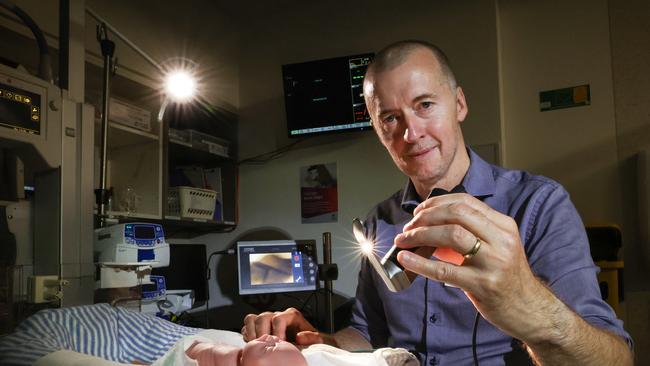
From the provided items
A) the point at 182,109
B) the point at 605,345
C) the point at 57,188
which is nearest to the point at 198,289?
the point at 182,109

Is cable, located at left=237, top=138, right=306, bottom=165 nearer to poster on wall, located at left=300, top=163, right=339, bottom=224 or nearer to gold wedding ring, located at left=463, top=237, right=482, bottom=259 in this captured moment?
poster on wall, located at left=300, top=163, right=339, bottom=224

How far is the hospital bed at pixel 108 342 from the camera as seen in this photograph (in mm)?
609

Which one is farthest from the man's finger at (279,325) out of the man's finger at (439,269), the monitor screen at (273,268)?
the monitor screen at (273,268)

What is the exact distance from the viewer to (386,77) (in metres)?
1.21

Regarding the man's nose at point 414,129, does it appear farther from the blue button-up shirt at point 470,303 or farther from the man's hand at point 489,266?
the man's hand at point 489,266

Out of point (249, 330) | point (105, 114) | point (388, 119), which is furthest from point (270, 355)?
point (105, 114)

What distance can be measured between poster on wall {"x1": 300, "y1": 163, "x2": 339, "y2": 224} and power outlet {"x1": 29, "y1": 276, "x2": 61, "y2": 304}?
79.0 inches

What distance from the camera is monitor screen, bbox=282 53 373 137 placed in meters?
2.69

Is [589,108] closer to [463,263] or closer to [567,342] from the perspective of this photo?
[567,342]

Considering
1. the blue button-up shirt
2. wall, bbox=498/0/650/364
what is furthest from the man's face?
wall, bbox=498/0/650/364

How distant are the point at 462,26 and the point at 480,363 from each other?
2.03 m

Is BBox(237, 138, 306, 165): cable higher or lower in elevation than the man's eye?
higher

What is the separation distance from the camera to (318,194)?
2.94 metres

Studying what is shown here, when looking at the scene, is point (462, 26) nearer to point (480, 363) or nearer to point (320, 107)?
point (320, 107)
